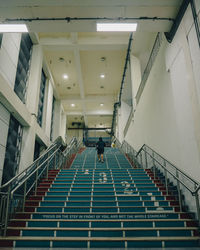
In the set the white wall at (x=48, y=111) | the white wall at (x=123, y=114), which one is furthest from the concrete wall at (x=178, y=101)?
the white wall at (x=123, y=114)

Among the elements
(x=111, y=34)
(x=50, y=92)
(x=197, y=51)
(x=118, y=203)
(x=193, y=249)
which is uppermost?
(x=111, y=34)

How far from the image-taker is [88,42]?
12.7m

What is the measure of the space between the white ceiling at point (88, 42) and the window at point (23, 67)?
859mm

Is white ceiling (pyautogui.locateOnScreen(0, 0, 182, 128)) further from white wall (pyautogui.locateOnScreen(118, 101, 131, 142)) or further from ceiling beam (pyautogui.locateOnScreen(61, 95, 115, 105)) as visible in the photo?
white wall (pyautogui.locateOnScreen(118, 101, 131, 142))

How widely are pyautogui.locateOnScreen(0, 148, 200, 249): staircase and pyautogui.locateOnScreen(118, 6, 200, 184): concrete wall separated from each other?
4.02ft

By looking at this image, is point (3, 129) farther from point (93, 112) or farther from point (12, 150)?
point (93, 112)

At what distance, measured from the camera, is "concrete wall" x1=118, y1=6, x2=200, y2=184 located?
16.8 feet

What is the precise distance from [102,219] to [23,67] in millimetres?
8431

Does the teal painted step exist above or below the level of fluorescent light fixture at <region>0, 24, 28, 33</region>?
below

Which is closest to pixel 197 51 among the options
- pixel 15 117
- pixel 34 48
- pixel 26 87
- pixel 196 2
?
pixel 196 2

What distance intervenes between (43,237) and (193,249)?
8.84 feet

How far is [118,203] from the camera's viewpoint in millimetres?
5484

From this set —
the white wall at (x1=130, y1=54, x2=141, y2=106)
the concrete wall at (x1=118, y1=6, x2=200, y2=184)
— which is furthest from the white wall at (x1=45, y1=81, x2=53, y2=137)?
the concrete wall at (x1=118, y1=6, x2=200, y2=184)

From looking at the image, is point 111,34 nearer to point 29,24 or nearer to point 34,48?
point 34,48
